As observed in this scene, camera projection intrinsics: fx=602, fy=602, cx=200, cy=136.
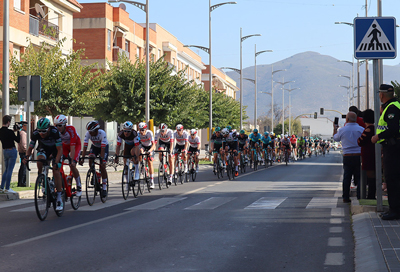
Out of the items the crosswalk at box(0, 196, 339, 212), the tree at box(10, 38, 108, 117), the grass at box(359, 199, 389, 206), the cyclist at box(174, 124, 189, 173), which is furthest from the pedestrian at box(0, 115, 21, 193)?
→ the tree at box(10, 38, 108, 117)

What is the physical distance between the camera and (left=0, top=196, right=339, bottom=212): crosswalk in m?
12.2

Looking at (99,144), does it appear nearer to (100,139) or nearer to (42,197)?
(100,139)

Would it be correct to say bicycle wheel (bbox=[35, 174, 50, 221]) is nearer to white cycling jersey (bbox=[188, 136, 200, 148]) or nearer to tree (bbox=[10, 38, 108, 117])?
white cycling jersey (bbox=[188, 136, 200, 148])

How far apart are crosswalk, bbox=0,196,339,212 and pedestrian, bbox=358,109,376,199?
905 millimetres

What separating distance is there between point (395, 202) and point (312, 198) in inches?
200

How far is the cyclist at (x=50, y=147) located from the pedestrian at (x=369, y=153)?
18.5 ft

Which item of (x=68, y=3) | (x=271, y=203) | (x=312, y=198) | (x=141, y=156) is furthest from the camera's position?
(x=68, y=3)

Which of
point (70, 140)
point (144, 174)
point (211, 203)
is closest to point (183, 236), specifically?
point (70, 140)

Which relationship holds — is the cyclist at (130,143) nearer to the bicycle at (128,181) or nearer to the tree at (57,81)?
the bicycle at (128,181)

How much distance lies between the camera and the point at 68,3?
40.3 meters

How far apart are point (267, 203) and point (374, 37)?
439 cm

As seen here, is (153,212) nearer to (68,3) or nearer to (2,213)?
(2,213)

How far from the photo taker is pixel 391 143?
903cm

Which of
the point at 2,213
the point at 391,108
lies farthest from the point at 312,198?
the point at 2,213
